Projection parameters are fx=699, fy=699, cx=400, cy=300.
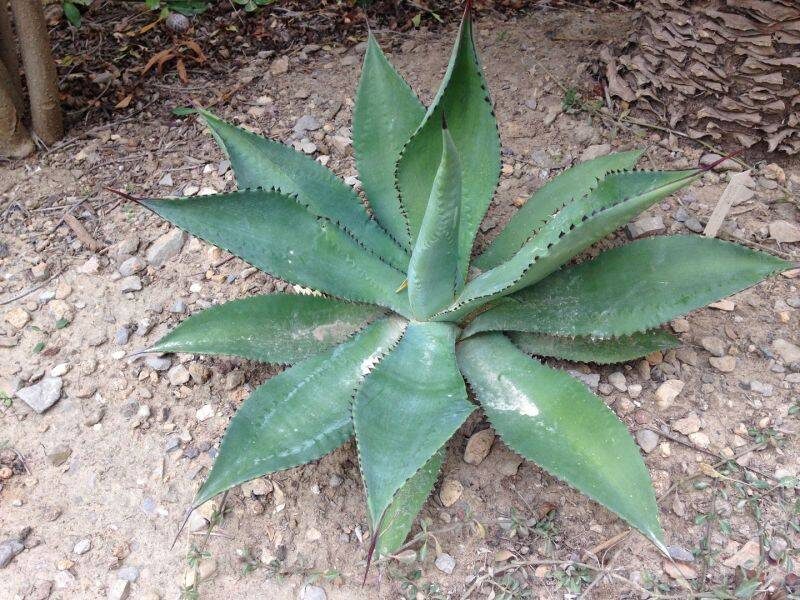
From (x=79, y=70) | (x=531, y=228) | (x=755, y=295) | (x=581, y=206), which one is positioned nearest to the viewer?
(x=581, y=206)

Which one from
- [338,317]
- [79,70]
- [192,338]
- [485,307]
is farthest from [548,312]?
[79,70]

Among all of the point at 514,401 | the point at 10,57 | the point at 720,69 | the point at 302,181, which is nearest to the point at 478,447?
the point at 514,401

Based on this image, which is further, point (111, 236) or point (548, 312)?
point (111, 236)

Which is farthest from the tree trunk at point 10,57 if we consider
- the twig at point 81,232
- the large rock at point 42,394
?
the large rock at point 42,394

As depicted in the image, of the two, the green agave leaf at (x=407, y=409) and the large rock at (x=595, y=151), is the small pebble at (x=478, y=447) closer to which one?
the green agave leaf at (x=407, y=409)

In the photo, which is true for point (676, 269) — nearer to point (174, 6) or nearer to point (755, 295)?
point (755, 295)

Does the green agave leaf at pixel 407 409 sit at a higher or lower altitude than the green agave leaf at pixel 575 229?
lower

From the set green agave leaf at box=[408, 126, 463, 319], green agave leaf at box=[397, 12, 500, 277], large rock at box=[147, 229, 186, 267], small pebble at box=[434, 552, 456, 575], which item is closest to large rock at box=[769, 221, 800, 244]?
green agave leaf at box=[397, 12, 500, 277]
